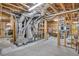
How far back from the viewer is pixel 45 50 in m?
2.89

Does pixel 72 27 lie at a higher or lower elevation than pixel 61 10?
lower

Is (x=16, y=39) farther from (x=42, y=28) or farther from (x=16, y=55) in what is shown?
(x=42, y=28)

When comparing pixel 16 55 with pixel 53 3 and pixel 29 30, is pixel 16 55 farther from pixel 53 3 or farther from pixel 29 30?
pixel 53 3

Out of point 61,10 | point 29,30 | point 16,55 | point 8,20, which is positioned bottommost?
point 16,55

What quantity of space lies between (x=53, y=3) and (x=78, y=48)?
966mm

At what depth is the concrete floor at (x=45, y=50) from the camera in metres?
2.85

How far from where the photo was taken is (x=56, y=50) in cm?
289

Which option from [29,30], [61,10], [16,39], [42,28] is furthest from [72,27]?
[16,39]

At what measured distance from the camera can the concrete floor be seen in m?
2.85

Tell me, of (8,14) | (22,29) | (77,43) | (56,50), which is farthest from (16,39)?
(77,43)

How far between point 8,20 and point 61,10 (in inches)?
39.9

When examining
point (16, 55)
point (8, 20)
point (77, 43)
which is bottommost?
point (16, 55)

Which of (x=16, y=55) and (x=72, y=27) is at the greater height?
(x=72, y=27)

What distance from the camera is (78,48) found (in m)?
2.83
